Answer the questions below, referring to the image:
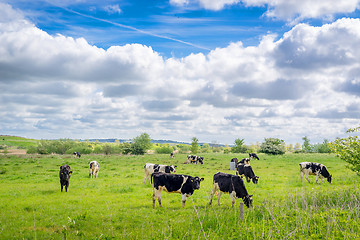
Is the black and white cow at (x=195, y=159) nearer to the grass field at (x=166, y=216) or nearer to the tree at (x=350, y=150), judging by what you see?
the grass field at (x=166, y=216)

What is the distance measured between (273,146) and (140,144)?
1529 inches

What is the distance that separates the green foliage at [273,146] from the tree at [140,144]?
114ft

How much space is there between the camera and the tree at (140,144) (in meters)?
79.4

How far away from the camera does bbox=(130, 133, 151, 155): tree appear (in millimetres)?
79438

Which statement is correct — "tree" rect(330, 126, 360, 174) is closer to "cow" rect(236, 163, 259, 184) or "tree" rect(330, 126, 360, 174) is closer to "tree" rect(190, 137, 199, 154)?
"cow" rect(236, 163, 259, 184)

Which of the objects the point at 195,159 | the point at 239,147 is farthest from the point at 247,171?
the point at 239,147

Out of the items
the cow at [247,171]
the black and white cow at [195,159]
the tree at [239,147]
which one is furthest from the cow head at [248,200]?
the tree at [239,147]

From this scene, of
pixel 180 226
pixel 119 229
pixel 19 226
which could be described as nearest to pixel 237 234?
pixel 180 226

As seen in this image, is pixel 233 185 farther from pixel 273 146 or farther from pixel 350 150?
pixel 273 146

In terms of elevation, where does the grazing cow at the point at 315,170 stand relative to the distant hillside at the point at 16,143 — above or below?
above

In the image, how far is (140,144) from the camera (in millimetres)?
79438

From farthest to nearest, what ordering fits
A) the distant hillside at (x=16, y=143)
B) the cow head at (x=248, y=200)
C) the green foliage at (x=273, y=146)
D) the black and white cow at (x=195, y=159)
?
the distant hillside at (x=16, y=143), the green foliage at (x=273, y=146), the black and white cow at (x=195, y=159), the cow head at (x=248, y=200)

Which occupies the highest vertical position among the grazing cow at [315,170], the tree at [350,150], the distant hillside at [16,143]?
the tree at [350,150]

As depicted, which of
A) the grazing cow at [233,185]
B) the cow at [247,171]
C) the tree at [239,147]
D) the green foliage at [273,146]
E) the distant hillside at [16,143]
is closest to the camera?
the grazing cow at [233,185]
